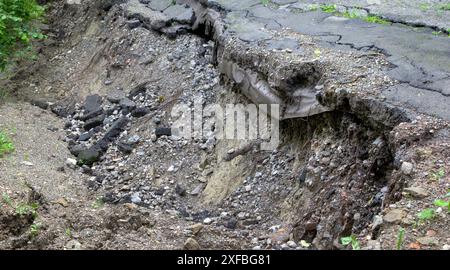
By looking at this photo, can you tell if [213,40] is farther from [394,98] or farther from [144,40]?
[394,98]

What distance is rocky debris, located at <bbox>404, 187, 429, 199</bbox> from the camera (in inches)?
137

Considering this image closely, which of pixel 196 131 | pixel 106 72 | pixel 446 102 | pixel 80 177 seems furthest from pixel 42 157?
pixel 446 102

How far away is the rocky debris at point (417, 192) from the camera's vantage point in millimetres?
3480

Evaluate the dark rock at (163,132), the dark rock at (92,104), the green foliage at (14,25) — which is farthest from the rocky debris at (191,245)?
the green foliage at (14,25)

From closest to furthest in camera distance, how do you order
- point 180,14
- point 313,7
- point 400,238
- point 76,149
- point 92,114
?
point 400,238, point 76,149, point 313,7, point 92,114, point 180,14

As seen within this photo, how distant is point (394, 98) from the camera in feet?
14.3

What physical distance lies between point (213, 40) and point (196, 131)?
4.15 feet

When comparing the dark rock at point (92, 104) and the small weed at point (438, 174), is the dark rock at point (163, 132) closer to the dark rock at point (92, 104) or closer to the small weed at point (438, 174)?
the dark rock at point (92, 104)

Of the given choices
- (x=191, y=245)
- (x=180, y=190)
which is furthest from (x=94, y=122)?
(x=191, y=245)

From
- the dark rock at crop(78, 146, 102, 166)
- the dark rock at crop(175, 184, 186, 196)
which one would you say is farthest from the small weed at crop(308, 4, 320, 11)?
the dark rock at crop(78, 146, 102, 166)

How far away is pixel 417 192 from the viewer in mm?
3494

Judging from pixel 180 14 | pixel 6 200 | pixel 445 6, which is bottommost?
pixel 6 200

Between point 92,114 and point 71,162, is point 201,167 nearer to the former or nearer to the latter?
point 71,162

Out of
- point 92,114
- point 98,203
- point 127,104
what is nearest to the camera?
point 98,203
